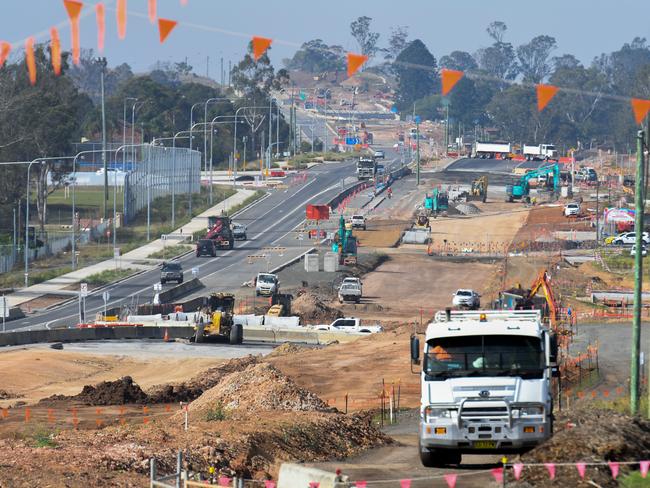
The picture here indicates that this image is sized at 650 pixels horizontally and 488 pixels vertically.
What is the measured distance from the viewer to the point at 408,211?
411 ft

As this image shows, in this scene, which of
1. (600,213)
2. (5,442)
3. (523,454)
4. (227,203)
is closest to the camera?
(523,454)

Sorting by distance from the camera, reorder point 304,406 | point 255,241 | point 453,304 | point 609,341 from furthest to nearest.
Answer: point 255,241, point 453,304, point 609,341, point 304,406

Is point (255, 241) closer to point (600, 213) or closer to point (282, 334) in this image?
point (600, 213)

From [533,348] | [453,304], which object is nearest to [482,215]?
[453,304]

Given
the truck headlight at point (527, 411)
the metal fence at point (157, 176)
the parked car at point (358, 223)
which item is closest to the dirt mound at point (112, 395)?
the truck headlight at point (527, 411)

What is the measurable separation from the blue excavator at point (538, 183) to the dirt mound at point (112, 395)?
3725 inches

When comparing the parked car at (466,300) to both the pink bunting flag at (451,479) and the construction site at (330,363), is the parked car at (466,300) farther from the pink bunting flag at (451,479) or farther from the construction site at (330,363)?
the pink bunting flag at (451,479)

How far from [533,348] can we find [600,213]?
3972 inches

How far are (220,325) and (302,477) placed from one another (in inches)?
1652

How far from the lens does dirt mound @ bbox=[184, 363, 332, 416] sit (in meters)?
28.6

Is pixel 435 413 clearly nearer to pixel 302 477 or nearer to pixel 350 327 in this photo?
pixel 302 477

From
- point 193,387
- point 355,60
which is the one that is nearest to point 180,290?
point 193,387

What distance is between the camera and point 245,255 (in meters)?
98.5

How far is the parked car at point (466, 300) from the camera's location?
68.6 m
